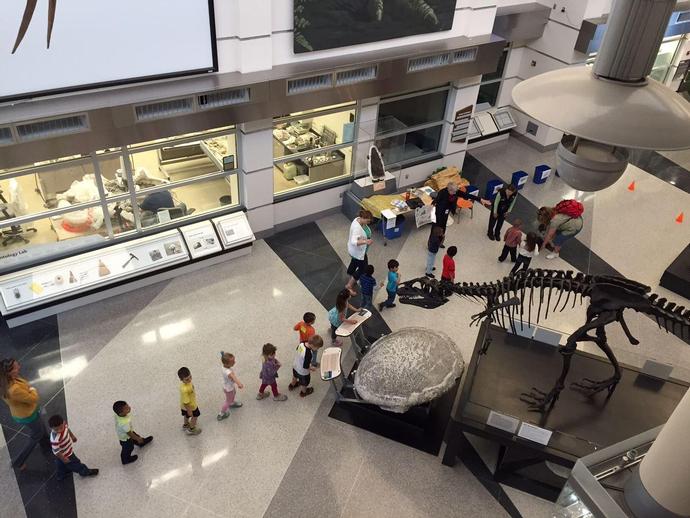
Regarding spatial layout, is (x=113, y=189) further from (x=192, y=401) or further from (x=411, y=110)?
(x=411, y=110)

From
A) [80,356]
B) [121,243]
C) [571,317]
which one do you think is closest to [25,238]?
[121,243]

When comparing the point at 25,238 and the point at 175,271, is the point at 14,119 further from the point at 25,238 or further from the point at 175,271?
the point at 175,271

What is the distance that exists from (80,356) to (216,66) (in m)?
4.77

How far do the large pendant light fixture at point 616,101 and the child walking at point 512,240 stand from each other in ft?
26.6

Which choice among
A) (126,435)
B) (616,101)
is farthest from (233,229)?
(616,101)

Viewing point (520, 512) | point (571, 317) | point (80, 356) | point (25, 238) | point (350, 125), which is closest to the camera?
point (520, 512)

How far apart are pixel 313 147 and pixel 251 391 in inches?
202

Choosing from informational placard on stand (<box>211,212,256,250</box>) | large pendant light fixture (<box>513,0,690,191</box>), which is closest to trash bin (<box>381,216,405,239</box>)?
informational placard on stand (<box>211,212,256,250</box>)

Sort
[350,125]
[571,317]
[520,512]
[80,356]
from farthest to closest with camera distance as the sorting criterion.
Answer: [350,125]
[571,317]
[80,356]
[520,512]

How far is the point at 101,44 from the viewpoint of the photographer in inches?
298

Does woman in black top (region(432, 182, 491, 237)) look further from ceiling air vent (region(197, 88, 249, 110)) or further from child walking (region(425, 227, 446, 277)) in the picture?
ceiling air vent (region(197, 88, 249, 110))

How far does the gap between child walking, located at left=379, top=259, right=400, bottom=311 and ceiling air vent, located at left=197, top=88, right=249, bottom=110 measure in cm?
341

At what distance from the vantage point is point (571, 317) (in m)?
9.62

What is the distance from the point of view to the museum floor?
683 centimetres
